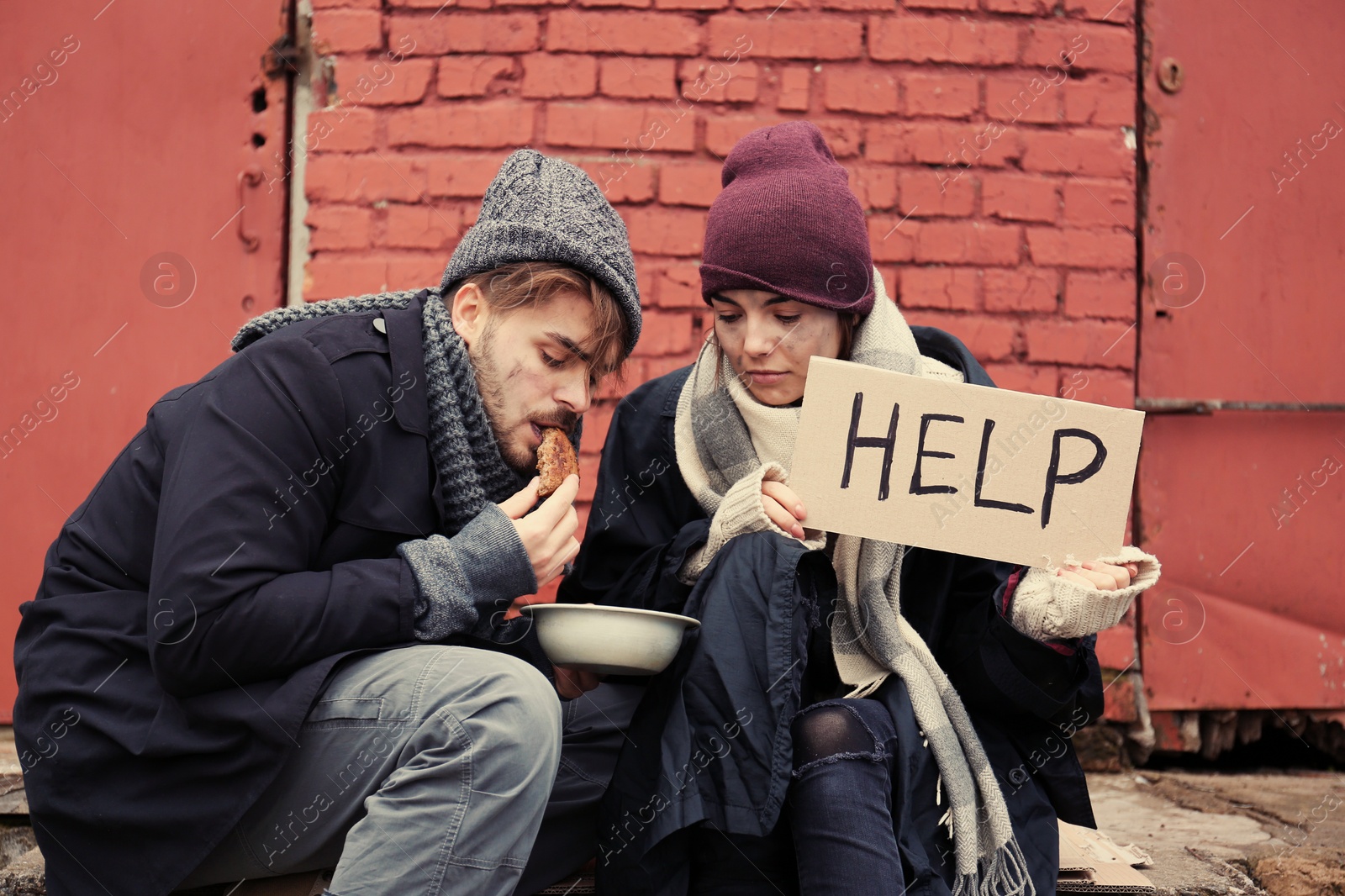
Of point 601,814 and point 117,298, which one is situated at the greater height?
point 117,298

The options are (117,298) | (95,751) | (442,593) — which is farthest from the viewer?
(117,298)

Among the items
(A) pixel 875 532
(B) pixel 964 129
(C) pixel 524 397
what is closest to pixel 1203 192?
(B) pixel 964 129

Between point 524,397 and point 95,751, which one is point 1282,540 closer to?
point 524,397

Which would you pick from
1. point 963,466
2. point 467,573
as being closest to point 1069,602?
point 963,466

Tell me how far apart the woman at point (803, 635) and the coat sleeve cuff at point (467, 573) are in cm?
37

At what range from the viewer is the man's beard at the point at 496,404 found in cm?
194

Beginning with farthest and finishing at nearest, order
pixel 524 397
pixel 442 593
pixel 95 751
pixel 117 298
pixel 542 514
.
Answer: pixel 117 298, pixel 524 397, pixel 542 514, pixel 442 593, pixel 95 751

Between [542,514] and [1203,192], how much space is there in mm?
2541

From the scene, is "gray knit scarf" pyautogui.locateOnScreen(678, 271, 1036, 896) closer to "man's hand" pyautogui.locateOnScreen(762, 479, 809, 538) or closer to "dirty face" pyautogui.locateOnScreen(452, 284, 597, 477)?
"man's hand" pyautogui.locateOnScreen(762, 479, 809, 538)

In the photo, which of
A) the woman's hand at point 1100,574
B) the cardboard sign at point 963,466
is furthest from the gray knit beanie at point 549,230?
the woman's hand at point 1100,574

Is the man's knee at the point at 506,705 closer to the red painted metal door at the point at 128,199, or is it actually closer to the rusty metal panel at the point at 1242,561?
the red painted metal door at the point at 128,199

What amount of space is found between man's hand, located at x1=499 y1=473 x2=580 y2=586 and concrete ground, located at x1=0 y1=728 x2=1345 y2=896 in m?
1.42

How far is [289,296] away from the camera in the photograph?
3092mm

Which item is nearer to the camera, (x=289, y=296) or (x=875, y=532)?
(x=875, y=532)
